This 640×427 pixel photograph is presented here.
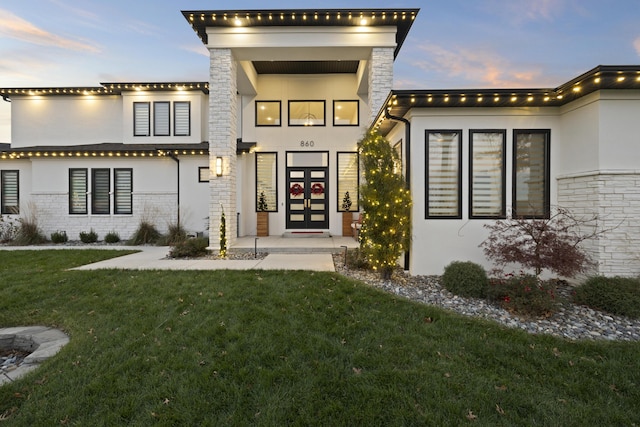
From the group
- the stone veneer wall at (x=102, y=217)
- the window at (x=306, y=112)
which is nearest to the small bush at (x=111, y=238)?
the stone veneer wall at (x=102, y=217)

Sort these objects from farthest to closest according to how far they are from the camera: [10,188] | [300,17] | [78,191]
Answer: [10,188]
[78,191]
[300,17]

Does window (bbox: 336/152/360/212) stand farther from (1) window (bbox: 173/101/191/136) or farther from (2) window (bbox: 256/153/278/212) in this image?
(1) window (bbox: 173/101/191/136)

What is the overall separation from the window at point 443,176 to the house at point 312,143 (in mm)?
29

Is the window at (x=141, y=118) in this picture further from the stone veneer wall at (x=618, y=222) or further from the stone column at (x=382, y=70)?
the stone veneer wall at (x=618, y=222)

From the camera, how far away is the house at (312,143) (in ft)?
17.4

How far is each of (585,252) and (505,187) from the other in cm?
173

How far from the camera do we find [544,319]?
4020 mm

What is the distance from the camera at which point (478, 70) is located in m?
13.0

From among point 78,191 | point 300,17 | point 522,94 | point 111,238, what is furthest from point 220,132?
point 522,94

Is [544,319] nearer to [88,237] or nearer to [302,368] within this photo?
[302,368]

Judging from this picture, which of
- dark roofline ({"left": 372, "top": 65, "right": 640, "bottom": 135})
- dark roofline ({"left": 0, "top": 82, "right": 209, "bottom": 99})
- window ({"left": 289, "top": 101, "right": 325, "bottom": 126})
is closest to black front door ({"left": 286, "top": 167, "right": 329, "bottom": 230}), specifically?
window ({"left": 289, "top": 101, "right": 325, "bottom": 126})

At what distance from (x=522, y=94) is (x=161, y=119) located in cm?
1255

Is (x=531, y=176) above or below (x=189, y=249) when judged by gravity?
→ above

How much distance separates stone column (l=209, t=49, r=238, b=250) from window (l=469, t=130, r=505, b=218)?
21.2 ft
